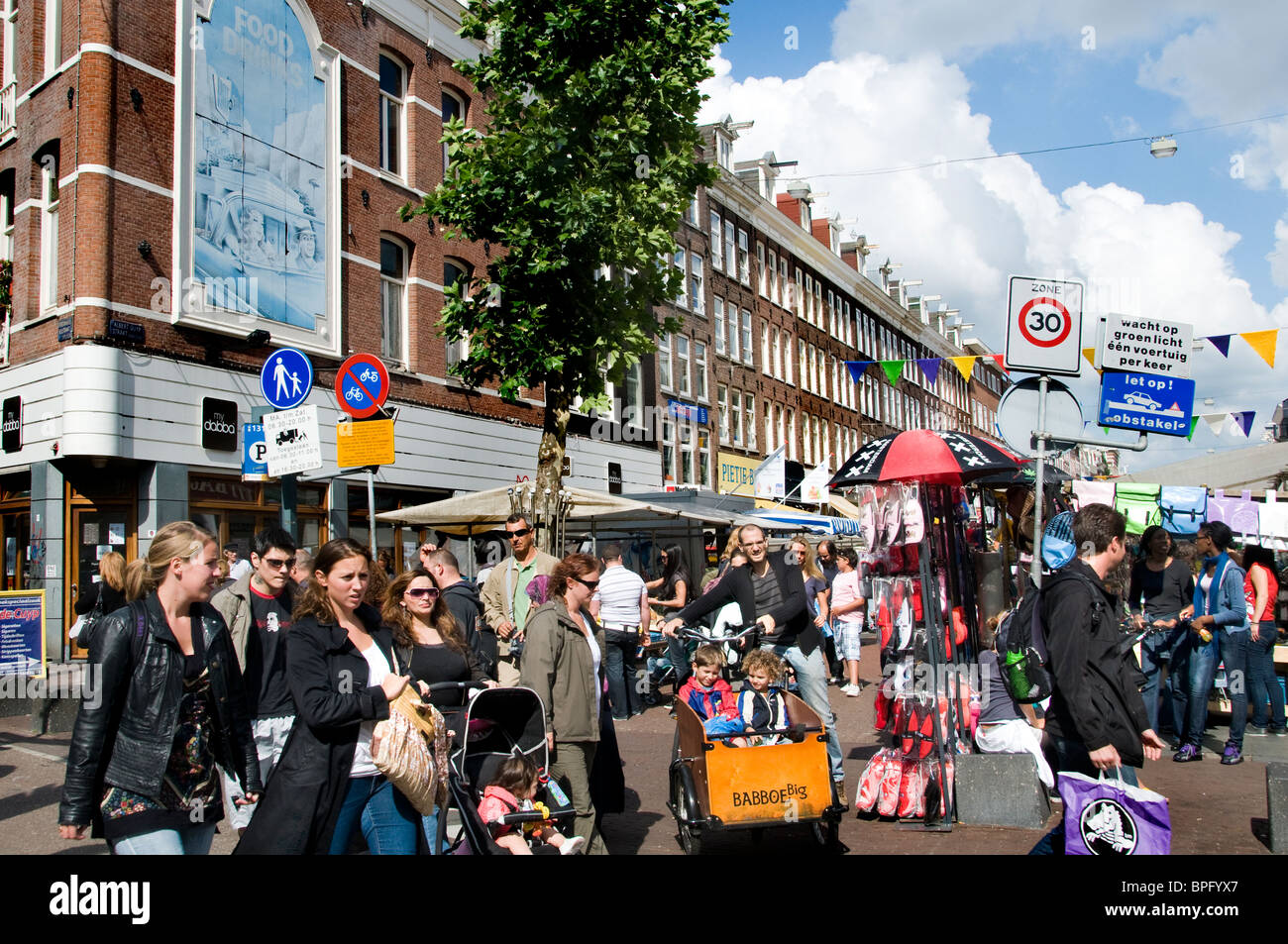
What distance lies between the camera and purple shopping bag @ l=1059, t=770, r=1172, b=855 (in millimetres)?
4332

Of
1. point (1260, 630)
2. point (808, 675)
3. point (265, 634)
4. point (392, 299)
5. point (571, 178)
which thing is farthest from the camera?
point (392, 299)

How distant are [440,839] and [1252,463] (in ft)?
61.4

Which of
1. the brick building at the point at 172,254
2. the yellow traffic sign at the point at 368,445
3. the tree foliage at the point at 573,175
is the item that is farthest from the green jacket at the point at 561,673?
the brick building at the point at 172,254

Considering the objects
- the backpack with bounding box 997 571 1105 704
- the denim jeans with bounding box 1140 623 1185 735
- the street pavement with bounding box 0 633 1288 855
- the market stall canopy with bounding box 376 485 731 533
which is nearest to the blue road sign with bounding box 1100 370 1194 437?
the denim jeans with bounding box 1140 623 1185 735

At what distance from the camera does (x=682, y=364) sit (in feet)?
115

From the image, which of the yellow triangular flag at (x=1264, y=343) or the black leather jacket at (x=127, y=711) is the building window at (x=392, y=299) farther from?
the black leather jacket at (x=127, y=711)

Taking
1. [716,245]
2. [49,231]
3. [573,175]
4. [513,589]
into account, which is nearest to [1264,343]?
[573,175]

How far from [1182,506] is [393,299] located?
46.7ft

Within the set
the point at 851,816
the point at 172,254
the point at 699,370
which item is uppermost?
the point at 699,370

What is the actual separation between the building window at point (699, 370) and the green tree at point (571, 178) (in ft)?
62.7

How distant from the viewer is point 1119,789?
4.38m

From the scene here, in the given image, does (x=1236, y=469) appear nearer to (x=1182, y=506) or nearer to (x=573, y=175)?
(x=1182, y=506)

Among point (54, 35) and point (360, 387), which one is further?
point (54, 35)

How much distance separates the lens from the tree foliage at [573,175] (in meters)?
15.6
